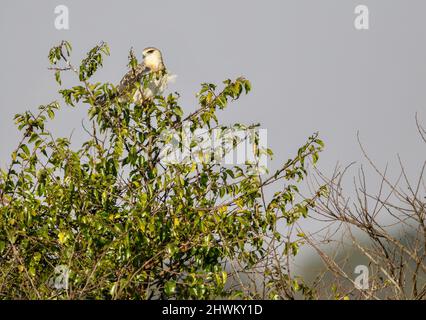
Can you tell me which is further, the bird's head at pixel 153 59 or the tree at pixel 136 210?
the bird's head at pixel 153 59

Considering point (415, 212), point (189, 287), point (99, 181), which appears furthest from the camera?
point (99, 181)

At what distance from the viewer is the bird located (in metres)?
9.34

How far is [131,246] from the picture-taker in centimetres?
848

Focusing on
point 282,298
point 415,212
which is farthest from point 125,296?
point 415,212

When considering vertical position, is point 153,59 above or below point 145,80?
above

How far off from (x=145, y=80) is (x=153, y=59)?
3.43m

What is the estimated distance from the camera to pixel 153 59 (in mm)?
12711

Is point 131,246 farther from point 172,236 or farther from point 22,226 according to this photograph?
point 22,226

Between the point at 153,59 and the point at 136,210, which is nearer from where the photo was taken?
the point at 136,210

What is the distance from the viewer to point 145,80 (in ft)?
30.6

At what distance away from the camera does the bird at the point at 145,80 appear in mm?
9344

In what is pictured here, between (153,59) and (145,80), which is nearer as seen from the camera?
(145,80)

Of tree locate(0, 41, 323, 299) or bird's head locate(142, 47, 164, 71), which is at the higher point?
bird's head locate(142, 47, 164, 71)
